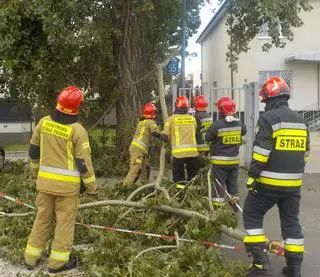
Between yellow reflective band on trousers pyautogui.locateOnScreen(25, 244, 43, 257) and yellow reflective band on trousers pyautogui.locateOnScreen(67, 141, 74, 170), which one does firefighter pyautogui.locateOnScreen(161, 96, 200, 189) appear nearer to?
yellow reflective band on trousers pyautogui.locateOnScreen(67, 141, 74, 170)

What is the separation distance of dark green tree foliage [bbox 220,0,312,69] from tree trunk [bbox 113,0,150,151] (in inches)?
92.2

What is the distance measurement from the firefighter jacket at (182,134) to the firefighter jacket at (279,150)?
339 centimetres

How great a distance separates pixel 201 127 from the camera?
29.1ft

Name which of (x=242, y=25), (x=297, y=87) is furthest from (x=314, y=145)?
(x=297, y=87)

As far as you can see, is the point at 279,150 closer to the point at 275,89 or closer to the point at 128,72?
the point at 275,89

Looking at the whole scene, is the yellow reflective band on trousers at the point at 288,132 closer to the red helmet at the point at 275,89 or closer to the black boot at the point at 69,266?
the red helmet at the point at 275,89

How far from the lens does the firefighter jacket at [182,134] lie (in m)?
8.55

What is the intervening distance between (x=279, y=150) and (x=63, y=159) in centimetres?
205

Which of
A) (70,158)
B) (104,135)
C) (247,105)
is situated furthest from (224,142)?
(104,135)

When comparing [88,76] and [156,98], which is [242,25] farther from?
[88,76]

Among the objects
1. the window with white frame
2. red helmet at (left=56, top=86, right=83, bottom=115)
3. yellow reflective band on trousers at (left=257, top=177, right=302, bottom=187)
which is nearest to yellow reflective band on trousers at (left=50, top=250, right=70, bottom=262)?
red helmet at (left=56, top=86, right=83, bottom=115)

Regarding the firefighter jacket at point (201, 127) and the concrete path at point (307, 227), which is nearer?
the concrete path at point (307, 227)

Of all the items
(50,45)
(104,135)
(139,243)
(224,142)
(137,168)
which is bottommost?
Result: (139,243)

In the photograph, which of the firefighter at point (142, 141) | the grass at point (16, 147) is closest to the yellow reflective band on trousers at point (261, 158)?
the firefighter at point (142, 141)
